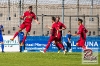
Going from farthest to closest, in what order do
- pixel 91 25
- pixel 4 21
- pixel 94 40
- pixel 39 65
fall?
pixel 91 25, pixel 4 21, pixel 94 40, pixel 39 65

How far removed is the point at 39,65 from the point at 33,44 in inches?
707

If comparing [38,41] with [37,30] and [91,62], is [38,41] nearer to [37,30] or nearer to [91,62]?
[37,30]

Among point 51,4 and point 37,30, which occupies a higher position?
point 51,4

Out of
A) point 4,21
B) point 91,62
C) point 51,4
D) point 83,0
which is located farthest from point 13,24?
point 91,62

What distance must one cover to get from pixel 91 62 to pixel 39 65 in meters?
2.06

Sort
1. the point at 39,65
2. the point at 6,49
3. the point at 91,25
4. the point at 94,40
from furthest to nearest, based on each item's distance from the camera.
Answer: the point at 91,25 < the point at 94,40 < the point at 6,49 < the point at 39,65

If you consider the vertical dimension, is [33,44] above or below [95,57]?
below

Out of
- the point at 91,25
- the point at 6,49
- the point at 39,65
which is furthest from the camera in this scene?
the point at 91,25

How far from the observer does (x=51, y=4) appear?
35.7m

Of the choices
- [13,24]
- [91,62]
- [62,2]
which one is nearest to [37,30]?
[13,24]

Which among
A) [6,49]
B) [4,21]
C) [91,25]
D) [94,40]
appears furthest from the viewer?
[91,25]

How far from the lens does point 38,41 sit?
1341 inches

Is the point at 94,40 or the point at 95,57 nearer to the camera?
the point at 95,57

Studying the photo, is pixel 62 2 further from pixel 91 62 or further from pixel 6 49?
pixel 91 62
